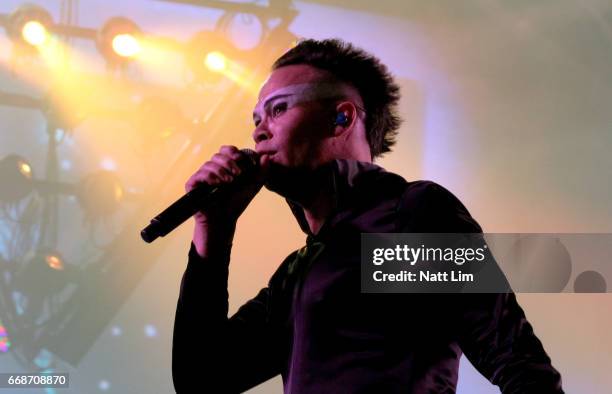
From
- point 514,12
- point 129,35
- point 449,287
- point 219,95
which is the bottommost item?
point 449,287

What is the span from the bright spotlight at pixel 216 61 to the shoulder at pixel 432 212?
5.30 feet

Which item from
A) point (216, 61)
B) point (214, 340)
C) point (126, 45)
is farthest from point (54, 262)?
point (214, 340)

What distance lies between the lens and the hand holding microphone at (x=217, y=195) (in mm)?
961

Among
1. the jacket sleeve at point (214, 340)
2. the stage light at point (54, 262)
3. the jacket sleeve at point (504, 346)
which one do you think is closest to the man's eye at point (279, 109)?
the jacket sleeve at point (214, 340)

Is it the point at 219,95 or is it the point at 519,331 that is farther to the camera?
the point at 219,95

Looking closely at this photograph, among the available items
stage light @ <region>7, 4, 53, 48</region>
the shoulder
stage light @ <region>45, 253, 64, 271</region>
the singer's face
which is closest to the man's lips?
the singer's face

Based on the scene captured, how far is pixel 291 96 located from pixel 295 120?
46 millimetres

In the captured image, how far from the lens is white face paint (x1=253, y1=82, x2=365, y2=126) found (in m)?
1.10

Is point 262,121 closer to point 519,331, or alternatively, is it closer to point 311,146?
point 311,146

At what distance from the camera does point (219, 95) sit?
241 cm

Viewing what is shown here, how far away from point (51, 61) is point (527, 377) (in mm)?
2116

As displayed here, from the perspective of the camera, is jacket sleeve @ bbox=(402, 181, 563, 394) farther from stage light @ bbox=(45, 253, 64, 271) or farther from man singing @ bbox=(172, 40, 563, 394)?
stage light @ bbox=(45, 253, 64, 271)

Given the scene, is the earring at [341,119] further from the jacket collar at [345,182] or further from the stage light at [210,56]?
the stage light at [210,56]

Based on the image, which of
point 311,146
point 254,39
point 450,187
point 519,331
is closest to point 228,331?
point 311,146
